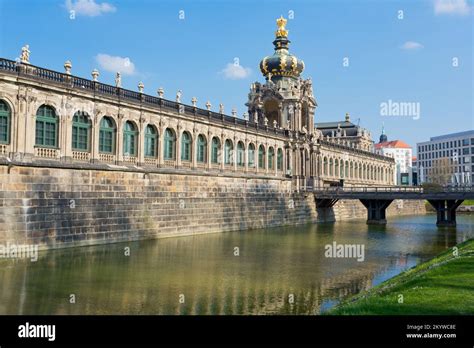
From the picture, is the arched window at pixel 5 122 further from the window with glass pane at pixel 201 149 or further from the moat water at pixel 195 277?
the window with glass pane at pixel 201 149

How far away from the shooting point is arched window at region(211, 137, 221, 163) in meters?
49.3

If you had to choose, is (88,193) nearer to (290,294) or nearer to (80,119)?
(80,119)

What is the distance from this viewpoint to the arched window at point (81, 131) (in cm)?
3406

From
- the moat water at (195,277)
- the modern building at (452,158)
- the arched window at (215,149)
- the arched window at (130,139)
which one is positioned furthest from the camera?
the modern building at (452,158)

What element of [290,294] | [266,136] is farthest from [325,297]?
[266,136]

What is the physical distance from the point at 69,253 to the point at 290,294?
610 inches

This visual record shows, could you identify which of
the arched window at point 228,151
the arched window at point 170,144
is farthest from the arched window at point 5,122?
the arched window at point 228,151

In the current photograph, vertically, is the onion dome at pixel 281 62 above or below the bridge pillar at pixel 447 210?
above

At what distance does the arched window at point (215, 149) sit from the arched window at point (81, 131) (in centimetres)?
1637

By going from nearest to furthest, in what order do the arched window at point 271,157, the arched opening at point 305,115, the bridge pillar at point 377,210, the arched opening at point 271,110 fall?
the bridge pillar at point 377,210 → the arched window at point 271,157 → the arched opening at point 271,110 → the arched opening at point 305,115

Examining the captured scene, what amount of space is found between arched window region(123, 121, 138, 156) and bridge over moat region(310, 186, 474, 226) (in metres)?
31.4

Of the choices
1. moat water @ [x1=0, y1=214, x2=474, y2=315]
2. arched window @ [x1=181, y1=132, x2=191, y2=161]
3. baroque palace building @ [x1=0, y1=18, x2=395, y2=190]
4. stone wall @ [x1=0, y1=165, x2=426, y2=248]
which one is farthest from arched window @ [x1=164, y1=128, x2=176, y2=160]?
moat water @ [x1=0, y1=214, x2=474, y2=315]

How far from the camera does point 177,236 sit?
40.1 meters

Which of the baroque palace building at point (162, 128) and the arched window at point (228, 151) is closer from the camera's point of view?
the baroque palace building at point (162, 128)
